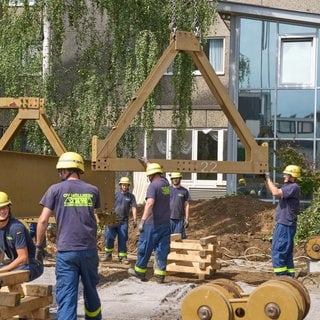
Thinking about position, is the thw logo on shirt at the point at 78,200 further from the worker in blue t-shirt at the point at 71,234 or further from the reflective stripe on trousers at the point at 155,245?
the reflective stripe on trousers at the point at 155,245

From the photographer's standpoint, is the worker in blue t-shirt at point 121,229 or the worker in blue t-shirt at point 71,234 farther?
the worker in blue t-shirt at point 121,229

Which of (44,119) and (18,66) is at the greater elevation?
(18,66)

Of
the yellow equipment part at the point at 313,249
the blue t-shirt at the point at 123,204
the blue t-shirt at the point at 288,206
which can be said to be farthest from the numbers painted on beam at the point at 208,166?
the blue t-shirt at the point at 123,204

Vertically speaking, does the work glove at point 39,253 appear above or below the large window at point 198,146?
below

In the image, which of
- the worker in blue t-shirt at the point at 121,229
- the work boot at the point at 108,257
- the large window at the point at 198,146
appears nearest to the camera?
the worker in blue t-shirt at the point at 121,229

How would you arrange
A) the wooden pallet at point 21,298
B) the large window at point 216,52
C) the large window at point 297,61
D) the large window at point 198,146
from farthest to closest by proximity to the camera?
the large window at point 216,52, the large window at point 198,146, the large window at point 297,61, the wooden pallet at point 21,298

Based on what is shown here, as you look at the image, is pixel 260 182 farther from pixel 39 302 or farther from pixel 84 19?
pixel 39 302

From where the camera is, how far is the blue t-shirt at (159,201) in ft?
37.7

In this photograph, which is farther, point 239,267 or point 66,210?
point 239,267

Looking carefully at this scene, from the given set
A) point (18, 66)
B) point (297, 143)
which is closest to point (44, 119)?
point (18, 66)

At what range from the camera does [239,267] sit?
1444cm

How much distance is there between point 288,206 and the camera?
1142 cm

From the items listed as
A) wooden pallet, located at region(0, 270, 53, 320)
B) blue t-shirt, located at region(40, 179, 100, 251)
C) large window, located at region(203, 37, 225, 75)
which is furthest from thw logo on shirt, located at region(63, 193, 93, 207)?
large window, located at region(203, 37, 225, 75)

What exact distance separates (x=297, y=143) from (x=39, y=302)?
1466 cm
